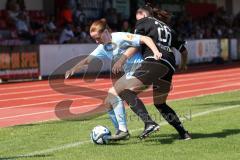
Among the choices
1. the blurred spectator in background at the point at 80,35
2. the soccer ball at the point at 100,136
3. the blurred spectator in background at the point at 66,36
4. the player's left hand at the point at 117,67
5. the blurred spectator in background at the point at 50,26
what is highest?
the player's left hand at the point at 117,67

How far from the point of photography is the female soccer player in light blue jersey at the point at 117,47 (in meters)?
8.89

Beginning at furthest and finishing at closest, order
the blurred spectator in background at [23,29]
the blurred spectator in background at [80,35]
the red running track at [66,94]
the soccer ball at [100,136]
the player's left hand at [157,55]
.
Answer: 1. the blurred spectator in background at [80,35]
2. the blurred spectator in background at [23,29]
3. the red running track at [66,94]
4. the soccer ball at [100,136]
5. the player's left hand at [157,55]

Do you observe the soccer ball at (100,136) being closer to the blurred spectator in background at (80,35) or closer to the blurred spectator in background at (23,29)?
the blurred spectator in background at (23,29)

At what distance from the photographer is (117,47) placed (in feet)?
29.7

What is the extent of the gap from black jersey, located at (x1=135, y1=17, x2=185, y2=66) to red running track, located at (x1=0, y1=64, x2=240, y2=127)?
382 centimetres

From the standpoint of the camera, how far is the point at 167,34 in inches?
361

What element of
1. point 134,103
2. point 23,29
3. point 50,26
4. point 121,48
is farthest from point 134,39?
point 50,26

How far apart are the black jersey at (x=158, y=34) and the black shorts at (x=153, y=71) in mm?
86

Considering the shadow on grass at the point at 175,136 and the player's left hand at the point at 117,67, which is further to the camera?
the shadow on grass at the point at 175,136

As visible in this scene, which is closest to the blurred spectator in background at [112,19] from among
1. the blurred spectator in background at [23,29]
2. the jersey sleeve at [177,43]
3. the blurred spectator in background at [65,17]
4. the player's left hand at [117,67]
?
the blurred spectator in background at [65,17]

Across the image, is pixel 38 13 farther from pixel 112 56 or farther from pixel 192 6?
pixel 112 56

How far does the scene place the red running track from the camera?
13.5 m

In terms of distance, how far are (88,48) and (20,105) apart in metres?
10.8

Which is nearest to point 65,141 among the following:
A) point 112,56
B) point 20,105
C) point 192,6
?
point 112,56
